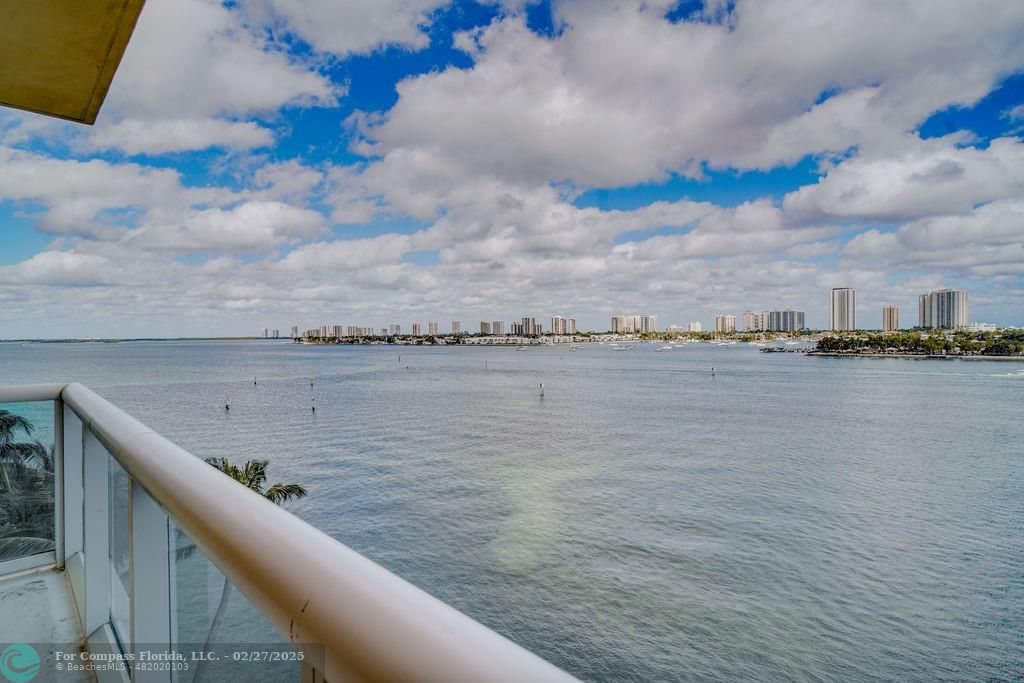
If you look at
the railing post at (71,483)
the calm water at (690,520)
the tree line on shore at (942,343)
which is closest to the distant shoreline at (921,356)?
the tree line on shore at (942,343)

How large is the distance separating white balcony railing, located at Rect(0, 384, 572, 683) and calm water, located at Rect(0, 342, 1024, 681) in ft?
69.5

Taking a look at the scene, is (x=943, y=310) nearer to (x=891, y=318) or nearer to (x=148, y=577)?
(x=891, y=318)

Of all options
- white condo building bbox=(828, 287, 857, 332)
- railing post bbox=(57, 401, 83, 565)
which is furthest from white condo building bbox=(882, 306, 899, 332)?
railing post bbox=(57, 401, 83, 565)

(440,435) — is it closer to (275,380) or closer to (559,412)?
(559,412)

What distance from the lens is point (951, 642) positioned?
857 inches

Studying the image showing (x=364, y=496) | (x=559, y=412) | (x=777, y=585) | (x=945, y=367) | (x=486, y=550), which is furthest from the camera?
(x=945, y=367)

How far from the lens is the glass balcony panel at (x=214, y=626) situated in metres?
0.80

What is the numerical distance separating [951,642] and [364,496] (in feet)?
91.2

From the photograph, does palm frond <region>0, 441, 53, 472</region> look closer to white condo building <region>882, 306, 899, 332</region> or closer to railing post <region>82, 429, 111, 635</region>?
railing post <region>82, 429, 111, 635</region>

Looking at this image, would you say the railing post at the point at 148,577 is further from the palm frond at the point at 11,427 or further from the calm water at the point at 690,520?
the calm water at the point at 690,520

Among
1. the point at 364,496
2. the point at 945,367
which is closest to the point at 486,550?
the point at 364,496

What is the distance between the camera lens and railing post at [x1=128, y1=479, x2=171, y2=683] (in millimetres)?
1350

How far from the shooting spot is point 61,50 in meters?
1.90

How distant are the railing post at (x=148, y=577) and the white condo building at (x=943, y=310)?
205 meters
